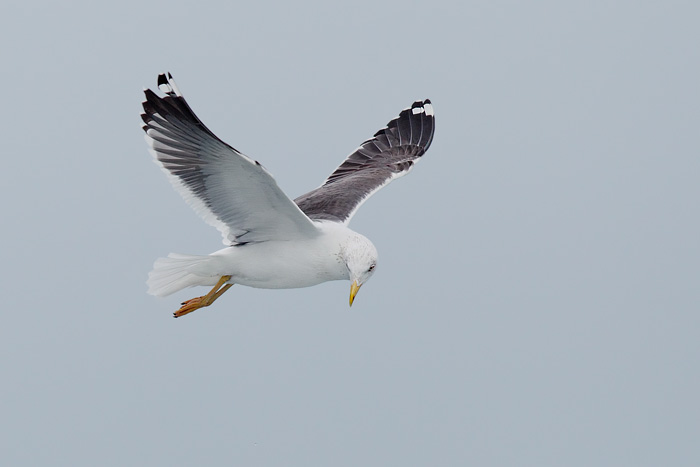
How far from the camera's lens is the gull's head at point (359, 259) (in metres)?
5.43

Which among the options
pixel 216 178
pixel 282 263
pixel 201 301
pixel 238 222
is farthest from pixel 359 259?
pixel 201 301

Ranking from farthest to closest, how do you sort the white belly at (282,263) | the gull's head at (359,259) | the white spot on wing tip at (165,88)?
the white belly at (282,263), the gull's head at (359,259), the white spot on wing tip at (165,88)

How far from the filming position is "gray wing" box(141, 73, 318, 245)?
5.16 meters

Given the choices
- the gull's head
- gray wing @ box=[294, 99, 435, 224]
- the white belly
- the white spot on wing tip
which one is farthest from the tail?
the white spot on wing tip

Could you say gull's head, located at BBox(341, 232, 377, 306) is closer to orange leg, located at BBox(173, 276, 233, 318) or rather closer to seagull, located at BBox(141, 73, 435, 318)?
seagull, located at BBox(141, 73, 435, 318)

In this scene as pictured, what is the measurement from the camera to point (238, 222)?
573 centimetres

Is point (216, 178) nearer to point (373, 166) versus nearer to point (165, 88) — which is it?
point (165, 88)

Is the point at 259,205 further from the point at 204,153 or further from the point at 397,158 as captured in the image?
the point at 397,158

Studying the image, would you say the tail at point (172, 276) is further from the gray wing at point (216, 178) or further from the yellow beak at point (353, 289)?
the yellow beak at point (353, 289)

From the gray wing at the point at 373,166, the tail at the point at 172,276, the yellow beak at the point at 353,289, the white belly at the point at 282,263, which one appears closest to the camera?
the yellow beak at the point at 353,289

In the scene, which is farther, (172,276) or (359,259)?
(172,276)

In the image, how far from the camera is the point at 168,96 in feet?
16.9

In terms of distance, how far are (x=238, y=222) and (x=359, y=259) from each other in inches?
29.0

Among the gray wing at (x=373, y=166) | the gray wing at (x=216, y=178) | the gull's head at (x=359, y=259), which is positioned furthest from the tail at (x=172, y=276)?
the gull's head at (x=359, y=259)
